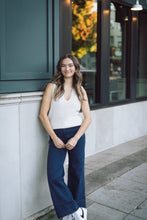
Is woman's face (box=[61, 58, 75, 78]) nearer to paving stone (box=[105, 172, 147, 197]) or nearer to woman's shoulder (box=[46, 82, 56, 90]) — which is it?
woman's shoulder (box=[46, 82, 56, 90])

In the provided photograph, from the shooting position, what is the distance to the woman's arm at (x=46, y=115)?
Result: 2922 millimetres

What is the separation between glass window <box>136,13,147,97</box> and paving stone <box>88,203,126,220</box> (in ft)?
15.4

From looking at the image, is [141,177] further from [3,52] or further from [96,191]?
[3,52]

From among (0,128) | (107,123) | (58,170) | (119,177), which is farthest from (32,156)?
(107,123)

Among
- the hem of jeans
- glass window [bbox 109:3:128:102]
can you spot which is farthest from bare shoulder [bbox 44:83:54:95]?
glass window [bbox 109:3:128:102]

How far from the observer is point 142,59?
777 centimetres

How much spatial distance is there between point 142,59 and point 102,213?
5437 millimetres

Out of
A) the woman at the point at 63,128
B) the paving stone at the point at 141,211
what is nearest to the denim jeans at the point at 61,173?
the woman at the point at 63,128

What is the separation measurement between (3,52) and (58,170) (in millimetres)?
1379

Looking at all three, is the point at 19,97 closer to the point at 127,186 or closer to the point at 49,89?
the point at 49,89

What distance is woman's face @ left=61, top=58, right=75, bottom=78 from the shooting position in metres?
3.02

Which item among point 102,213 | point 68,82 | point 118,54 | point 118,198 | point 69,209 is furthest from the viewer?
point 118,54

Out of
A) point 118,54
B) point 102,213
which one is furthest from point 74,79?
point 118,54

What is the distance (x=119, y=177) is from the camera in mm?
4500
